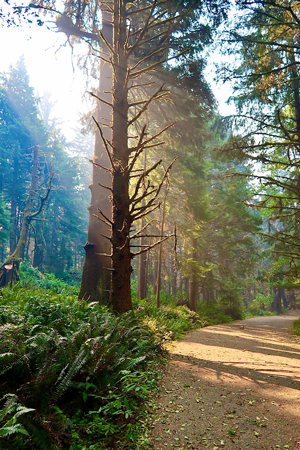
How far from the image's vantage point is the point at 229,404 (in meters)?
3.12

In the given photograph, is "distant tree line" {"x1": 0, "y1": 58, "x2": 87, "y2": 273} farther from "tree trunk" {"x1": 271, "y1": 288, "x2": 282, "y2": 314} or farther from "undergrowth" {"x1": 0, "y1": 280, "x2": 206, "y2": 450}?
"undergrowth" {"x1": 0, "y1": 280, "x2": 206, "y2": 450}

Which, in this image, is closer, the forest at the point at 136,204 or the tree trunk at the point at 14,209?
the forest at the point at 136,204

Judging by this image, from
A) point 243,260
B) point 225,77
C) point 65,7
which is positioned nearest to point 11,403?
point 225,77

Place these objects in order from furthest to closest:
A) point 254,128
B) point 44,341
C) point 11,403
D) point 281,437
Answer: point 254,128 < point 44,341 < point 281,437 < point 11,403

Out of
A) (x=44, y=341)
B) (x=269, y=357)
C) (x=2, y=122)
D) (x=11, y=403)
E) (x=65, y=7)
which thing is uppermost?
(x=2, y=122)

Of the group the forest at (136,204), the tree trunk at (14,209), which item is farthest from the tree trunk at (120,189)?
the tree trunk at (14,209)

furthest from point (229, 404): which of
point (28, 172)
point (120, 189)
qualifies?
point (28, 172)

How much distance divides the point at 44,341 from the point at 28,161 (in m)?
33.5

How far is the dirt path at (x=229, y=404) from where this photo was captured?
2.41m

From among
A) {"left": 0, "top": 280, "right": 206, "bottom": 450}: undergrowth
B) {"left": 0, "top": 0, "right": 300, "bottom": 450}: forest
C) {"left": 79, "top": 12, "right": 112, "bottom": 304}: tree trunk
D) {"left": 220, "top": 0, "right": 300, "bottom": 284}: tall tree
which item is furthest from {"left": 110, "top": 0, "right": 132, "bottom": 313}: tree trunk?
{"left": 220, "top": 0, "right": 300, "bottom": 284}: tall tree

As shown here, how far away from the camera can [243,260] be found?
2125 centimetres

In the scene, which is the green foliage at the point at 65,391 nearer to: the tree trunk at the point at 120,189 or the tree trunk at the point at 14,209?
the tree trunk at the point at 120,189

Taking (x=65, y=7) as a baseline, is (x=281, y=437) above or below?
below

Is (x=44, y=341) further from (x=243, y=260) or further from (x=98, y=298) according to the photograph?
(x=243, y=260)
